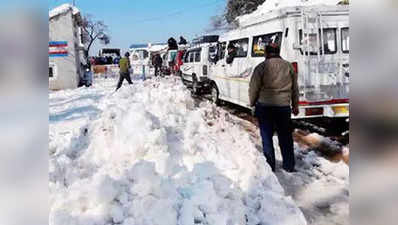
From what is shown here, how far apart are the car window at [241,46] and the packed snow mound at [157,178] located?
2.69 meters

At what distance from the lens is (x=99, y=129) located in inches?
226

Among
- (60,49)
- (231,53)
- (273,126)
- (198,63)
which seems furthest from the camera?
(60,49)

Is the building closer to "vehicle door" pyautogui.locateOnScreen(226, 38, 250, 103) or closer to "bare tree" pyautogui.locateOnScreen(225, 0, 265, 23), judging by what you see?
"vehicle door" pyautogui.locateOnScreen(226, 38, 250, 103)

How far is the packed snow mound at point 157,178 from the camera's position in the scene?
307cm

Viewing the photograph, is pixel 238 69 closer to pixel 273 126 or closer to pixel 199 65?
pixel 273 126

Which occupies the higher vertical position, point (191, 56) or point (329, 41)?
point (191, 56)

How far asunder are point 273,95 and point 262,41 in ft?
10.4

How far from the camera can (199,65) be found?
43.3 ft

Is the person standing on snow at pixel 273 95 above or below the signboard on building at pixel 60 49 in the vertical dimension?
below

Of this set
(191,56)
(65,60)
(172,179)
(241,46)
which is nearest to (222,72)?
(241,46)

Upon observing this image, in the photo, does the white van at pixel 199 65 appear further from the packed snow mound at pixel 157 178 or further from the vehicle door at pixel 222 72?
the packed snow mound at pixel 157 178

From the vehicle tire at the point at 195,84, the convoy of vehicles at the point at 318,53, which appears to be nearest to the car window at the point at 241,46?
the convoy of vehicles at the point at 318,53

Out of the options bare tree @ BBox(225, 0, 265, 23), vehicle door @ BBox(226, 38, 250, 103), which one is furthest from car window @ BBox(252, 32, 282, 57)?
bare tree @ BBox(225, 0, 265, 23)

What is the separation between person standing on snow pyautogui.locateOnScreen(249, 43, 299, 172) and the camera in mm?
4625
